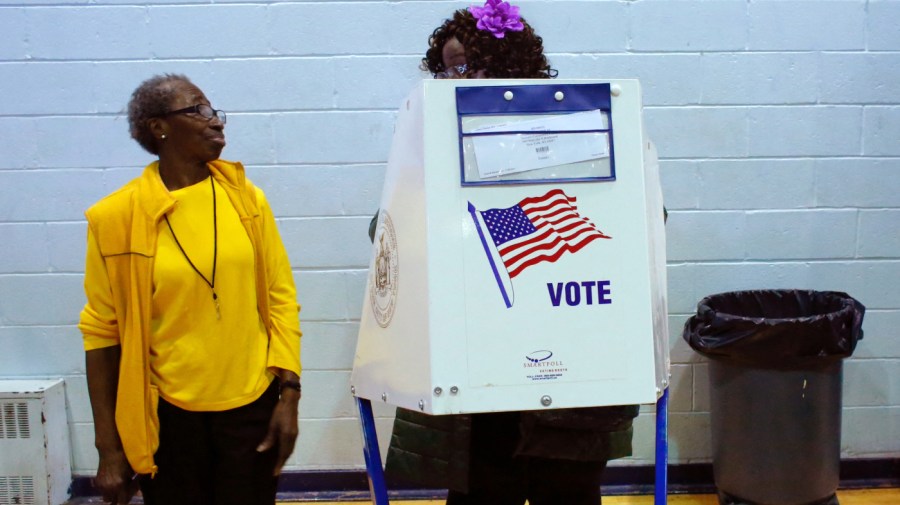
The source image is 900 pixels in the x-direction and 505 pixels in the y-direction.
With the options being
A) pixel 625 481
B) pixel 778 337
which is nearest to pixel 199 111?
pixel 778 337

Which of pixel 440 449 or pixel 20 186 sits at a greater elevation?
pixel 20 186

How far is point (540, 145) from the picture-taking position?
1.25 meters

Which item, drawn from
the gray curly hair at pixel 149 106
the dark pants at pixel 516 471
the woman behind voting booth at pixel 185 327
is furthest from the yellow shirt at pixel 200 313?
the dark pants at pixel 516 471

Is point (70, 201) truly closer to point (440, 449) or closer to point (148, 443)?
point (148, 443)

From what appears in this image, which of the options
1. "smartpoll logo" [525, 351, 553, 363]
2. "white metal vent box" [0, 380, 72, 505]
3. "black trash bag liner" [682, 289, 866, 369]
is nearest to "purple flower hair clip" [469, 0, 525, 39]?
"smartpoll logo" [525, 351, 553, 363]

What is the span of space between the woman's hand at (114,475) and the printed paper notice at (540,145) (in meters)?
1.01

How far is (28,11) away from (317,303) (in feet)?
4.69

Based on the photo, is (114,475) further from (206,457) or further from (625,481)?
(625,481)

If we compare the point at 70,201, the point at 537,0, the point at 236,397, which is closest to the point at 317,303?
the point at 70,201

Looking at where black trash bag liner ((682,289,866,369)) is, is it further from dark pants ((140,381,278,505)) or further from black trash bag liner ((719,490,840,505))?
dark pants ((140,381,278,505))

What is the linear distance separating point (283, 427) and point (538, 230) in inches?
31.1

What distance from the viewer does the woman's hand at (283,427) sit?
165cm

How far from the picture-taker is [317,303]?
2.73m

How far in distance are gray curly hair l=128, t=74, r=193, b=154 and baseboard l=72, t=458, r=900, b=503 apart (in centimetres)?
160
